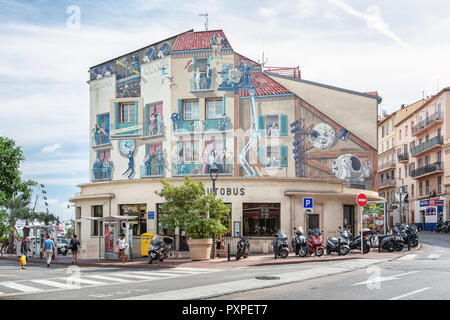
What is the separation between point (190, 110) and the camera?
34.1 metres

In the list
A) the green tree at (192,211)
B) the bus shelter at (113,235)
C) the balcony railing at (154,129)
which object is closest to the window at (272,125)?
the balcony railing at (154,129)

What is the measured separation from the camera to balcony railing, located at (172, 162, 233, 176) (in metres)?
33.0

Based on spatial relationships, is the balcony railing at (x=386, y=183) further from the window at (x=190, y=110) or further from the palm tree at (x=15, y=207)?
the palm tree at (x=15, y=207)

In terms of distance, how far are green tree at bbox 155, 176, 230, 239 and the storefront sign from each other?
10177 mm

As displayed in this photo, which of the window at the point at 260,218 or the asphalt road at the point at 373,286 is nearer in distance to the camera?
the asphalt road at the point at 373,286

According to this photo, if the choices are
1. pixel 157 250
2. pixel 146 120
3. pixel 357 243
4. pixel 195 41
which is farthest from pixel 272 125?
pixel 157 250

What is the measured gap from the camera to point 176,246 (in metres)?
30.1

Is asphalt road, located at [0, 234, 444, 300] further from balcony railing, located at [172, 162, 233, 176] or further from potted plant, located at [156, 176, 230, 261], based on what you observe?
balcony railing, located at [172, 162, 233, 176]

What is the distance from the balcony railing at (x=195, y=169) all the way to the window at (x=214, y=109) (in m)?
3.17

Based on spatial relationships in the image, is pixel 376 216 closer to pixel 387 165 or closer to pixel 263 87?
pixel 263 87

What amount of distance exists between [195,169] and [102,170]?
7955 millimetres

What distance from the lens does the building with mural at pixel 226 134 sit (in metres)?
32.0

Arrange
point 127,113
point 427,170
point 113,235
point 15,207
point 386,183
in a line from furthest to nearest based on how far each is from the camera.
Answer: point 386,183
point 427,170
point 15,207
point 127,113
point 113,235

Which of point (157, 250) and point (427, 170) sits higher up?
point (427, 170)
